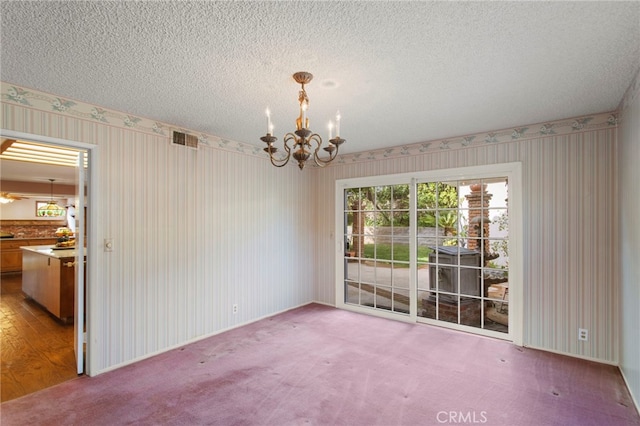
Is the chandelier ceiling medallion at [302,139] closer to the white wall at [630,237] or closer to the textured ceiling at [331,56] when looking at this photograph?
the textured ceiling at [331,56]

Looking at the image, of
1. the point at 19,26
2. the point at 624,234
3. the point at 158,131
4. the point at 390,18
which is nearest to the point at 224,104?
the point at 158,131

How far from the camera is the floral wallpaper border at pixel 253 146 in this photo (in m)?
2.41

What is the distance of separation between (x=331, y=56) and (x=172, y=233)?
8.16ft

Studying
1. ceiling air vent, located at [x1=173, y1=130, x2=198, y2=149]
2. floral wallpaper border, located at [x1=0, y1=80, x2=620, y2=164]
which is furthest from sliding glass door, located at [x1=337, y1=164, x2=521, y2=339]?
ceiling air vent, located at [x1=173, y1=130, x2=198, y2=149]

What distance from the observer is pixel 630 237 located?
2.45 m

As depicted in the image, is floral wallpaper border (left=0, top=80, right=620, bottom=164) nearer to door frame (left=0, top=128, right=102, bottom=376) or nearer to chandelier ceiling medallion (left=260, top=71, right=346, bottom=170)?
door frame (left=0, top=128, right=102, bottom=376)

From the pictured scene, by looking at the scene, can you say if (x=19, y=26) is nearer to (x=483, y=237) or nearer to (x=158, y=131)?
(x=158, y=131)

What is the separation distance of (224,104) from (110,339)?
7.79ft

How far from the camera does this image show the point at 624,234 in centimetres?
264

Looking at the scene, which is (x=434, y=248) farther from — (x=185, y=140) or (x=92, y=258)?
(x=92, y=258)

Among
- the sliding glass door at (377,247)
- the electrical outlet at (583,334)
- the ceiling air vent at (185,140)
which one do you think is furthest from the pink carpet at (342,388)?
the ceiling air vent at (185,140)

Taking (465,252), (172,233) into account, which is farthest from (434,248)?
(172,233)

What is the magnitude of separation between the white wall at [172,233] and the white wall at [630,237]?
12.1 ft

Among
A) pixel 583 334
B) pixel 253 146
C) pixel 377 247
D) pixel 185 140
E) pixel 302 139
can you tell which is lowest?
pixel 583 334
